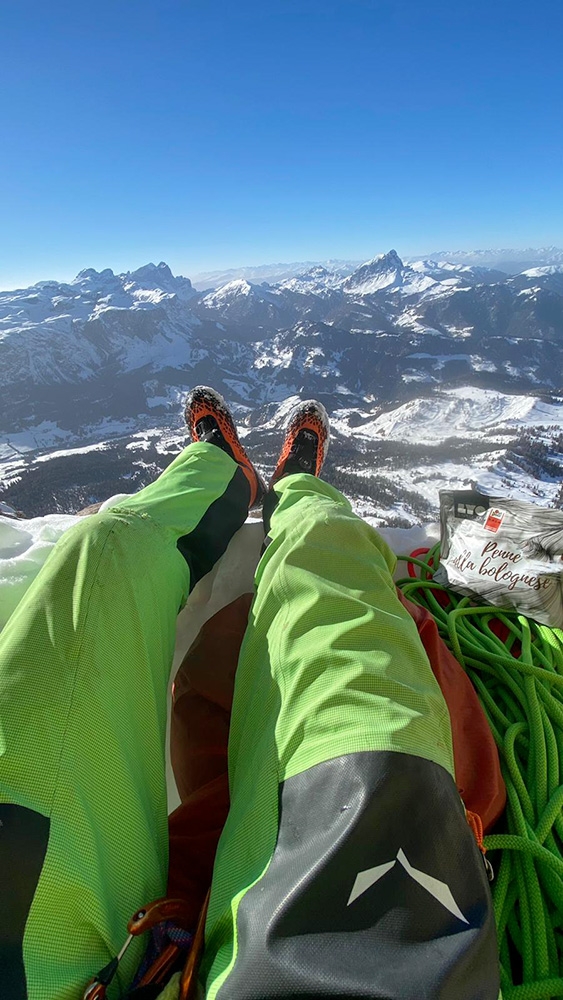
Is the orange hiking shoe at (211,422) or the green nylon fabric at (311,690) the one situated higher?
the orange hiking shoe at (211,422)

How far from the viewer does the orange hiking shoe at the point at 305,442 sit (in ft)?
10.7

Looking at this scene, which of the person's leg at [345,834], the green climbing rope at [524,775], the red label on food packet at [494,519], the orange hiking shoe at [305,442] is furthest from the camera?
the orange hiking shoe at [305,442]

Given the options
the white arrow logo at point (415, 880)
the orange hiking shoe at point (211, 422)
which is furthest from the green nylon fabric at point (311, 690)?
the orange hiking shoe at point (211, 422)

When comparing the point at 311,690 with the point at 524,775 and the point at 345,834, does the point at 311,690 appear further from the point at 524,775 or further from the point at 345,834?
the point at 524,775

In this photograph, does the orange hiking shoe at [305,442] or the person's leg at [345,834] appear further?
the orange hiking shoe at [305,442]

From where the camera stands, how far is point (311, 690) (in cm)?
85

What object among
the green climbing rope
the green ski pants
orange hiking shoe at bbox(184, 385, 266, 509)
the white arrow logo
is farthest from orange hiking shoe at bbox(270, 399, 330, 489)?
the white arrow logo

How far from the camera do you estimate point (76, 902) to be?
0.68 metres

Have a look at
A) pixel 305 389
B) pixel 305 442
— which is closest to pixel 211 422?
pixel 305 442

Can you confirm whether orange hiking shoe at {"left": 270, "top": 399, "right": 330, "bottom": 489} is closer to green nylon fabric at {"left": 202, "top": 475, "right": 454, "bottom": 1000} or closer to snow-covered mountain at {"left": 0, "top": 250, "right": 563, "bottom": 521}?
green nylon fabric at {"left": 202, "top": 475, "right": 454, "bottom": 1000}

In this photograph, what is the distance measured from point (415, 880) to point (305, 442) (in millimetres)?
2986

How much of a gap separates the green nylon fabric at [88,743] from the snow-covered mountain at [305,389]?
157 feet

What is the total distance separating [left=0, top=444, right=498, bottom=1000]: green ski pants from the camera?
1.98 feet

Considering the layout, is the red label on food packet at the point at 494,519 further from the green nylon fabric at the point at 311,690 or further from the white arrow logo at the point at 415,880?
the white arrow logo at the point at 415,880
